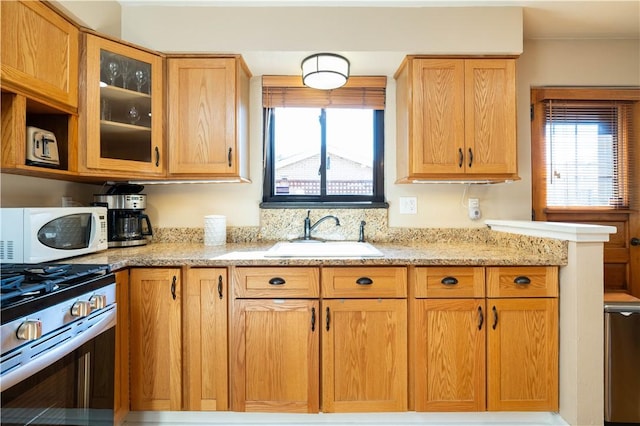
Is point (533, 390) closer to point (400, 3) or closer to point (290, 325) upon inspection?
point (290, 325)

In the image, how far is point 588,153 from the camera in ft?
7.02

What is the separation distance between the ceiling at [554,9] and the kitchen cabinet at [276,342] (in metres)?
1.55

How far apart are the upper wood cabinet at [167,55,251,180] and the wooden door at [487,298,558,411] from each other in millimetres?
1702

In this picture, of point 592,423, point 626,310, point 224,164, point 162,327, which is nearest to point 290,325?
point 162,327

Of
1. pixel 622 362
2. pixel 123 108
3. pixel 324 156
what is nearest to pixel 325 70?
pixel 324 156

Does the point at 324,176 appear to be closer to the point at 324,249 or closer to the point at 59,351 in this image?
the point at 324,249

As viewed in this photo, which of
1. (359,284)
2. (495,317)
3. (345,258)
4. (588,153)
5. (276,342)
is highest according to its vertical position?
(588,153)

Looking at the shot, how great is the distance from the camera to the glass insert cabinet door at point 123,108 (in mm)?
1668

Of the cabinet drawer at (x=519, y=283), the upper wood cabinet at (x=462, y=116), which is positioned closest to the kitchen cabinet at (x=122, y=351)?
the upper wood cabinet at (x=462, y=116)

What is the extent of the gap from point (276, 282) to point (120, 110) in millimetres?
1353

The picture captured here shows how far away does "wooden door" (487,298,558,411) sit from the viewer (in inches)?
61.2

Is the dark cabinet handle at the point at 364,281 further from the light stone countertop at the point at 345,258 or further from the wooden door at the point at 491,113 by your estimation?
the wooden door at the point at 491,113

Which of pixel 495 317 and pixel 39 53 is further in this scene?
pixel 495 317

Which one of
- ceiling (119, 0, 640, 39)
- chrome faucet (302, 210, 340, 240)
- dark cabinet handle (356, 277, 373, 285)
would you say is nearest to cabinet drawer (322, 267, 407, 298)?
dark cabinet handle (356, 277, 373, 285)
